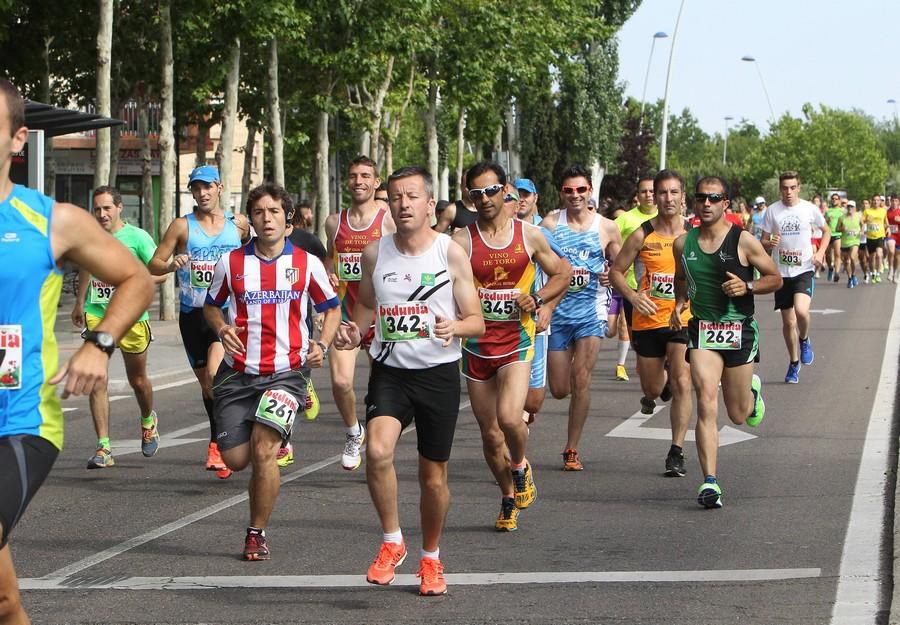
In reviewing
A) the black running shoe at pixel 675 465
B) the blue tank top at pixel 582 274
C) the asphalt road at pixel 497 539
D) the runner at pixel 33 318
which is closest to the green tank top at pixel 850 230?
the asphalt road at pixel 497 539

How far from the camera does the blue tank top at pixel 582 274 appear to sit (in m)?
11.1

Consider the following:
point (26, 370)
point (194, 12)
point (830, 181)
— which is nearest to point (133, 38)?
point (194, 12)

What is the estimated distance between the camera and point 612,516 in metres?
8.87

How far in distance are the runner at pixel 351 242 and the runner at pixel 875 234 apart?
27.3 metres

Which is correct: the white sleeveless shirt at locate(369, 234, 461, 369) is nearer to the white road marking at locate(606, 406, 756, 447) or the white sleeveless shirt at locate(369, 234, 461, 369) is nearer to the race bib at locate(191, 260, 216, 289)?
the race bib at locate(191, 260, 216, 289)

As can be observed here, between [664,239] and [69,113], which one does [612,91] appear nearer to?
[69,113]

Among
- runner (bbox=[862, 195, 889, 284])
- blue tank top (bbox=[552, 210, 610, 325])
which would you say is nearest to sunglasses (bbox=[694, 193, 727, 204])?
blue tank top (bbox=[552, 210, 610, 325])

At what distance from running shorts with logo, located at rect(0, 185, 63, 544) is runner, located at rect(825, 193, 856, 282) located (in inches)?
1273

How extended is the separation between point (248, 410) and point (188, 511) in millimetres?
1379

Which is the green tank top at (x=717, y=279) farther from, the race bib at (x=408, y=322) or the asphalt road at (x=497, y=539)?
the race bib at (x=408, y=322)

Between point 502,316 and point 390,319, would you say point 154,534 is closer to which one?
point 390,319

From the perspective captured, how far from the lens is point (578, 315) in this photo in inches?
439

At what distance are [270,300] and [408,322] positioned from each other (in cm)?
132

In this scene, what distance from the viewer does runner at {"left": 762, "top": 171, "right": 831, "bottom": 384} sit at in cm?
1669
